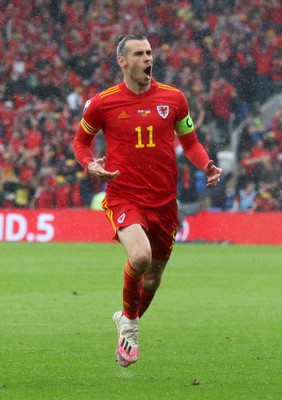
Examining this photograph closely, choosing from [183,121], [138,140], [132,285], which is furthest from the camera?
[183,121]

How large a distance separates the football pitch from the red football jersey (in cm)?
125

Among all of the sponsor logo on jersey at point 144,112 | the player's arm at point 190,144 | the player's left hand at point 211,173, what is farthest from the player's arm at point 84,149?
the player's left hand at point 211,173

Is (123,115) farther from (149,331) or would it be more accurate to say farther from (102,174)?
(149,331)

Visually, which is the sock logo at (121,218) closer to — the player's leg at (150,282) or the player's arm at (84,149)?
the player's arm at (84,149)

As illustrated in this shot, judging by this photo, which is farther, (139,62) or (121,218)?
(139,62)

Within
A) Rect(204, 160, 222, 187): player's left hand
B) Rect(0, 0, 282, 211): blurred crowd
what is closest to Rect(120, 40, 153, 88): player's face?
Rect(204, 160, 222, 187): player's left hand

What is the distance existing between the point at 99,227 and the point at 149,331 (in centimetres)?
1300

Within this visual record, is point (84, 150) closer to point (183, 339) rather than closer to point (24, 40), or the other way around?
point (183, 339)

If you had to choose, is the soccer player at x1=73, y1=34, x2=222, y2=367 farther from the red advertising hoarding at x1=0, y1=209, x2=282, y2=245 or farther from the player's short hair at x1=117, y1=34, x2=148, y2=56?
the red advertising hoarding at x1=0, y1=209, x2=282, y2=245

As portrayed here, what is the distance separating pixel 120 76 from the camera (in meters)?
27.0

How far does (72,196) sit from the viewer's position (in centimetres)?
2408

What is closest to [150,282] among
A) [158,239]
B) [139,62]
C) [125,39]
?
[158,239]

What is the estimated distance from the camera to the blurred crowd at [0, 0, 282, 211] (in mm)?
24125

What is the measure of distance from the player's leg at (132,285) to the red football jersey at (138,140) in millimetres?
353
